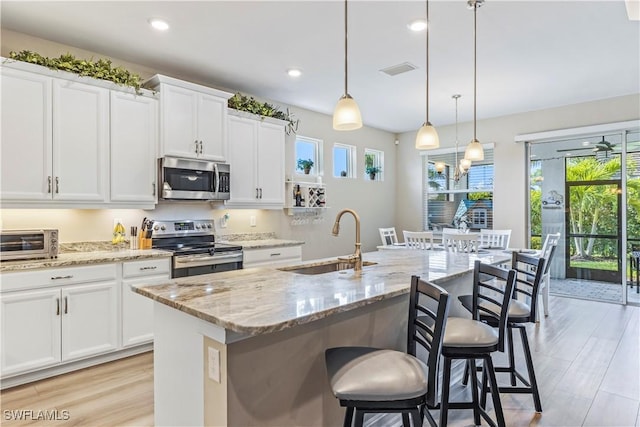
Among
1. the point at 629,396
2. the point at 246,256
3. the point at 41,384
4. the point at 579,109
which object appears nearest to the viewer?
the point at 629,396

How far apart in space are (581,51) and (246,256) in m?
3.89

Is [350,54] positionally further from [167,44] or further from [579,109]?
[579,109]

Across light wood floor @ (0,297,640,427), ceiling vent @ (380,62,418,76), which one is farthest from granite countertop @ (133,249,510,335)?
ceiling vent @ (380,62,418,76)

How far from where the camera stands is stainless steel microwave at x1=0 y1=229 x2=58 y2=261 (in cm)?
284

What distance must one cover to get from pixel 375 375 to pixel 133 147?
10.2 ft

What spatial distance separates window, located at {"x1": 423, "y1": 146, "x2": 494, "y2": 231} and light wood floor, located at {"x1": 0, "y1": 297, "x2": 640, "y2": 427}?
2993 mm

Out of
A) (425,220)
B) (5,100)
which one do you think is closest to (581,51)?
(425,220)

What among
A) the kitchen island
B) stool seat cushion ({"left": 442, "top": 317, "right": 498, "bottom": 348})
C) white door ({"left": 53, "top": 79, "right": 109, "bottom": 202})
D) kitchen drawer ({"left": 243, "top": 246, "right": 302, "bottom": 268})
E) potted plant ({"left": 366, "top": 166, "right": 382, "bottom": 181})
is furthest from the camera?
potted plant ({"left": 366, "top": 166, "right": 382, "bottom": 181})

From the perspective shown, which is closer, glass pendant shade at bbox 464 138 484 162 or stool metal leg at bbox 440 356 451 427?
stool metal leg at bbox 440 356 451 427

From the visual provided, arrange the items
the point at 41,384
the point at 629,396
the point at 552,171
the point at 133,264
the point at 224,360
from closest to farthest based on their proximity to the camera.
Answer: the point at 224,360
the point at 629,396
the point at 41,384
the point at 133,264
the point at 552,171

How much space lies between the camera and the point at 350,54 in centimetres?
370

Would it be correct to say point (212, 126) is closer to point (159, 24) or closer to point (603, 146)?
point (159, 24)

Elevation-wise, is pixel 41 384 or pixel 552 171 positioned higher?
pixel 552 171

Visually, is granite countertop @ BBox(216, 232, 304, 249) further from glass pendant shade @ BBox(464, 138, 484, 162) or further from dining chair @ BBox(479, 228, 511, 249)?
dining chair @ BBox(479, 228, 511, 249)
